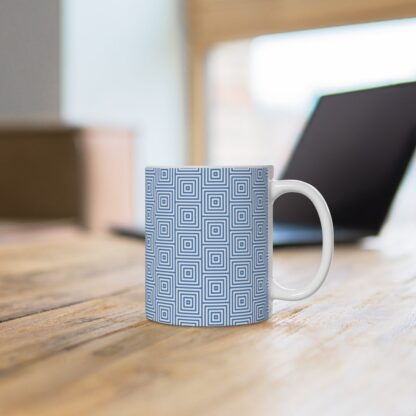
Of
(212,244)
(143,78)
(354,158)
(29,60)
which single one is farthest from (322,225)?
(143,78)

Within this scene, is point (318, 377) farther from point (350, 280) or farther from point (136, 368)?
point (350, 280)

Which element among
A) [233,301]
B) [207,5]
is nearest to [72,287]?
[233,301]

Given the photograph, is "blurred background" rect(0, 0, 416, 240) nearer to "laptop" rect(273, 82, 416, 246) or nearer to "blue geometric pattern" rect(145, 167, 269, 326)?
"laptop" rect(273, 82, 416, 246)

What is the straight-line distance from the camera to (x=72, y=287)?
2.67ft

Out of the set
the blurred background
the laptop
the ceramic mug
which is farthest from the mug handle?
the blurred background

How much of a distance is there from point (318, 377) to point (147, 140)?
7.98ft

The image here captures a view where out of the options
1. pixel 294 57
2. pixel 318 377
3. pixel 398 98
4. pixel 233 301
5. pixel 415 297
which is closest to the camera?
pixel 318 377

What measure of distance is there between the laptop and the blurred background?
1128 millimetres

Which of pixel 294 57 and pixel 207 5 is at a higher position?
pixel 207 5

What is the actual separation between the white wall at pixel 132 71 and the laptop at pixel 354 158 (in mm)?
1430

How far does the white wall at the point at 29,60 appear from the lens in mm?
2506

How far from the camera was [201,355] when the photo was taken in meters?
0.52

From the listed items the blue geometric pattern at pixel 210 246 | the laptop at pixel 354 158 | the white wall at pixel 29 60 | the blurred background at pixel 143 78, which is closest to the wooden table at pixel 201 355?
the blue geometric pattern at pixel 210 246

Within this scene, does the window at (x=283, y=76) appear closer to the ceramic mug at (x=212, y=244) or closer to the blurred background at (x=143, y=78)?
the blurred background at (x=143, y=78)
